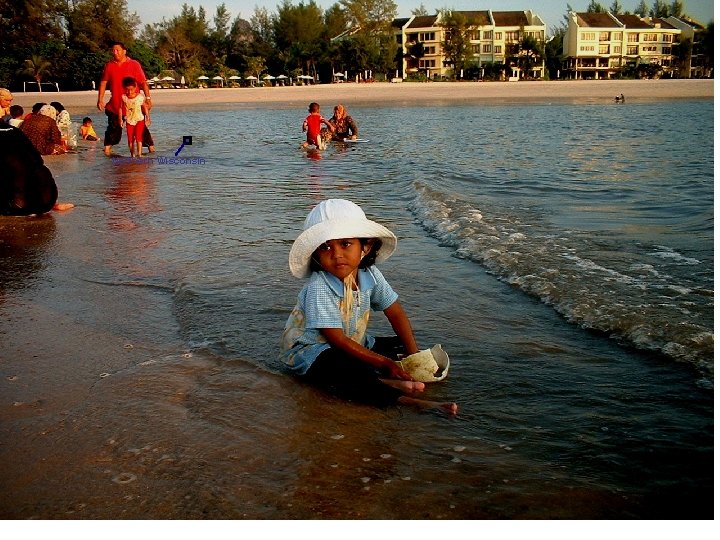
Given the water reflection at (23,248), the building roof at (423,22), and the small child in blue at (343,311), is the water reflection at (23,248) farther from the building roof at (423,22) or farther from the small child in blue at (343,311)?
the building roof at (423,22)

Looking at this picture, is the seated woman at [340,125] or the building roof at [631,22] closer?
the seated woman at [340,125]

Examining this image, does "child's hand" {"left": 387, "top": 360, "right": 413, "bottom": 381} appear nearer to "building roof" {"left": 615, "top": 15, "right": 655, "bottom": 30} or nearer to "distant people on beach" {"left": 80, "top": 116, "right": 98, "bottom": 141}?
"distant people on beach" {"left": 80, "top": 116, "right": 98, "bottom": 141}

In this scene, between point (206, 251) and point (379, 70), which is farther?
point (379, 70)

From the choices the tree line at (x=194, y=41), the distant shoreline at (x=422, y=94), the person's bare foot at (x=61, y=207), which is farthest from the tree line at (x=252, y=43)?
the person's bare foot at (x=61, y=207)

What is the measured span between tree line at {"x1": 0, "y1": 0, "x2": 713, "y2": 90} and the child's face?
59435 millimetres

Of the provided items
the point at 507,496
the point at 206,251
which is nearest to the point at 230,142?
the point at 206,251

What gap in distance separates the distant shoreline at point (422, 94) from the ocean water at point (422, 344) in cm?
3557

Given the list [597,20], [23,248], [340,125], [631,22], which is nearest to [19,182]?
[23,248]

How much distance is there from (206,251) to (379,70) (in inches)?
3063

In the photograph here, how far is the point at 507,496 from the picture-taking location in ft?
7.68

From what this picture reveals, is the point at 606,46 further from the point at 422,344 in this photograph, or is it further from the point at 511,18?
the point at 422,344

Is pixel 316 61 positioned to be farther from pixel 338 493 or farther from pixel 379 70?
pixel 338 493

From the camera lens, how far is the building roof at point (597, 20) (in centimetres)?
6843

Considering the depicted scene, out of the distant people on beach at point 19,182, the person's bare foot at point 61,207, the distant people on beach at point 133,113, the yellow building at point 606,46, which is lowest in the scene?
the person's bare foot at point 61,207
